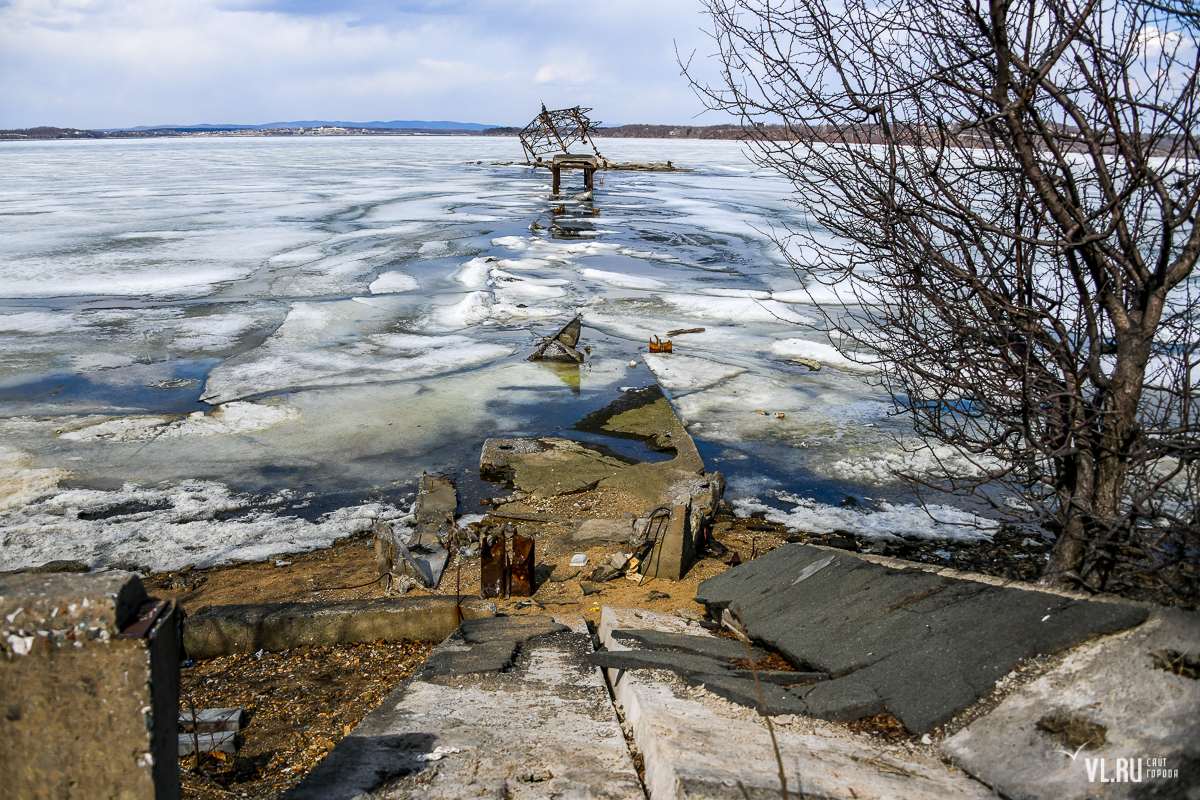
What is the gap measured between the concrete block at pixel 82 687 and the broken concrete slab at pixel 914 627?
87.2 inches

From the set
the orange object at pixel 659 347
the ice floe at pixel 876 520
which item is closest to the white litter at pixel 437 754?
the ice floe at pixel 876 520

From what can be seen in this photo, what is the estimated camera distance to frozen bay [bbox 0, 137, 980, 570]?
22.0 ft

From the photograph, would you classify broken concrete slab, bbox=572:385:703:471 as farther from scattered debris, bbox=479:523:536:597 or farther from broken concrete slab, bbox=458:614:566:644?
broken concrete slab, bbox=458:614:566:644

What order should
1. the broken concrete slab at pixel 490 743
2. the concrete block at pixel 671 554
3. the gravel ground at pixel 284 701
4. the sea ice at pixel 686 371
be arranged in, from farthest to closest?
1. the sea ice at pixel 686 371
2. the concrete block at pixel 671 554
3. the gravel ground at pixel 284 701
4. the broken concrete slab at pixel 490 743

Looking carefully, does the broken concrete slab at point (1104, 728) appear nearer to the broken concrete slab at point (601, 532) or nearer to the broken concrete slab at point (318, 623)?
the broken concrete slab at point (318, 623)

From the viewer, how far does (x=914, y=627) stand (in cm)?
324

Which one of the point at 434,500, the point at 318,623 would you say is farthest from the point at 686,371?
the point at 318,623

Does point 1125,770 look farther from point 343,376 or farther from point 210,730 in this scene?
point 343,376

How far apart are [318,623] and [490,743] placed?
2145mm

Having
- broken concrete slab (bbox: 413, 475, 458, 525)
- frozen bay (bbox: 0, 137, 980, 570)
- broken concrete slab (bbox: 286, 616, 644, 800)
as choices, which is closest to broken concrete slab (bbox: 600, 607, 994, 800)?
broken concrete slab (bbox: 286, 616, 644, 800)

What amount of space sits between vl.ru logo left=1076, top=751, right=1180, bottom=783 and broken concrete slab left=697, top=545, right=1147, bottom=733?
501mm

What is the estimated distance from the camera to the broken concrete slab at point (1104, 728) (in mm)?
2164

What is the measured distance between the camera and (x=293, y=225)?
22891mm

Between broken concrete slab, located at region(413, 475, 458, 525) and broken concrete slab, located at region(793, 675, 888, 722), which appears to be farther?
broken concrete slab, located at region(413, 475, 458, 525)
